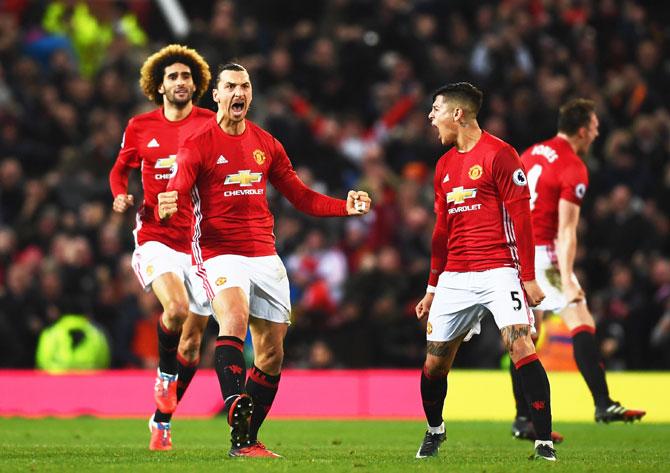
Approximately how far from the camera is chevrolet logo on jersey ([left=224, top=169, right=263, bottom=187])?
28.8 feet

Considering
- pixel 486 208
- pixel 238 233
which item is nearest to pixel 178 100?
pixel 238 233

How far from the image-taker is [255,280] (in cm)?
872

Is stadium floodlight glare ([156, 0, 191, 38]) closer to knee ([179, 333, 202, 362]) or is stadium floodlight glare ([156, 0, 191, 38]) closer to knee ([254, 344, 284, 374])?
knee ([179, 333, 202, 362])

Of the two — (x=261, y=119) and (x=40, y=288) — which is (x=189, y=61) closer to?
(x=40, y=288)

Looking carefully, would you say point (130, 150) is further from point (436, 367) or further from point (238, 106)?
point (436, 367)

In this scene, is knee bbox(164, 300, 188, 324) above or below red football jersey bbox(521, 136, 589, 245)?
below

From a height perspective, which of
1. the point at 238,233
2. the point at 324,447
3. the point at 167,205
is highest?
the point at 167,205

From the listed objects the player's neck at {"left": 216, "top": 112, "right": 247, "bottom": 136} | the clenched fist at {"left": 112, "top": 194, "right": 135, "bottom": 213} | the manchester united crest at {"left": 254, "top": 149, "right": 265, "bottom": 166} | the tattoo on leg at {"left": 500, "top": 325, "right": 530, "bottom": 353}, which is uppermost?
the player's neck at {"left": 216, "top": 112, "right": 247, "bottom": 136}

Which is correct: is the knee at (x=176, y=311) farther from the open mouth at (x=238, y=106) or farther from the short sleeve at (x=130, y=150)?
the open mouth at (x=238, y=106)

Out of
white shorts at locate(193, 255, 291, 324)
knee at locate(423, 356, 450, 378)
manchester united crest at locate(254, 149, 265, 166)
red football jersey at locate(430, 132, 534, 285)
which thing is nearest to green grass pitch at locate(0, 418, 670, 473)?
knee at locate(423, 356, 450, 378)

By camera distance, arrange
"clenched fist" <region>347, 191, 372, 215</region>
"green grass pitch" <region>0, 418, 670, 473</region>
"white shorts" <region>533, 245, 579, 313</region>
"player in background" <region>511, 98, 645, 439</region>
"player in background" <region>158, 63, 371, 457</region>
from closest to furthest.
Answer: "green grass pitch" <region>0, 418, 670, 473</region>, "player in background" <region>158, 63, 371, 457</region>, "clenched fist" <region>347, 191, 372, 215</region>, "player in background" <region>511, 98, 645, 439</region>, "white shorts" <region>533, 245, 579, 313</region>

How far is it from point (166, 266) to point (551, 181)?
10.6 feet

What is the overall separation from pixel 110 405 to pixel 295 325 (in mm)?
2490

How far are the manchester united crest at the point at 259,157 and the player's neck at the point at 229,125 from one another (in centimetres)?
18
